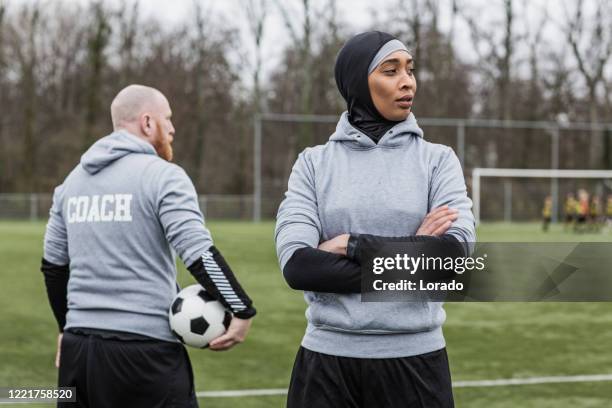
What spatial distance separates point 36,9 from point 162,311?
133 feet

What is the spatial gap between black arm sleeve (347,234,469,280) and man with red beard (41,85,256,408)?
2.83 ft

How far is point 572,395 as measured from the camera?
6098mm

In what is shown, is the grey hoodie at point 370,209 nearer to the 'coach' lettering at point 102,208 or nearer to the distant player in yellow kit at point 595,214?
the 'coach' lettering at point 102,208

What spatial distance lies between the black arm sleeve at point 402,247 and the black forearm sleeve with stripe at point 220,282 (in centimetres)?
84

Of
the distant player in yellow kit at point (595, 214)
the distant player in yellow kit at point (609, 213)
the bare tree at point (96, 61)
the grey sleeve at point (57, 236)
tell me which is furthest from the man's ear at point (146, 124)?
the bare tree at point (96, 61)

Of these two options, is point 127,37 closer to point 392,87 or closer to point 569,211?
point 569,211

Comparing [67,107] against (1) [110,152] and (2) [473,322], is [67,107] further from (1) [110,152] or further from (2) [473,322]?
(1) [110,152]

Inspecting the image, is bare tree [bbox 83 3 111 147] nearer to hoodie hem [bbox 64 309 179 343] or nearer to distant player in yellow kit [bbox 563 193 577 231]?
distant player in yellow kit [bbox 563 193 577 231]

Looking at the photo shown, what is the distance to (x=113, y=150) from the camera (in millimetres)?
3342

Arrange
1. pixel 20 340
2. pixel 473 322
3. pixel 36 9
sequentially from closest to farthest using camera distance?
pixel 20 340 < pixel 473 322 < pixel 36 9

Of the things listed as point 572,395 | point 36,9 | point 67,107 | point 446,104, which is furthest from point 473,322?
point 67,107

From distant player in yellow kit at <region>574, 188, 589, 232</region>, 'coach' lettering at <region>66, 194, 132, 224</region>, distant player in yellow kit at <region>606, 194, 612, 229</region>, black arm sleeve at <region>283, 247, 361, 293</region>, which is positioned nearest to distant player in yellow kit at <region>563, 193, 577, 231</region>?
distant player in yellow kit at <region>574, 188, 589, 232</region>

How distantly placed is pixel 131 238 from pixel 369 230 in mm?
1099

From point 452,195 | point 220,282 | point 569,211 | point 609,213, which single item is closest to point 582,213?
point 569,211
